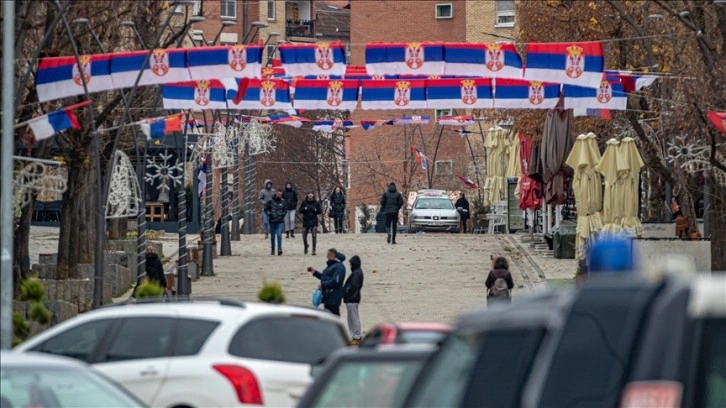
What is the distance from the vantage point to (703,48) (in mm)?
→ 23766

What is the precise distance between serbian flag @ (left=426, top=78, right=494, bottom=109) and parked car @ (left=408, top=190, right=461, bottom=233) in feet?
97.0

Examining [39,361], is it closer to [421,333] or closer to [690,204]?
[421,333]

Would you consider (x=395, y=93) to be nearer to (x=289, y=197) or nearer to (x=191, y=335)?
(x=191, y=335)

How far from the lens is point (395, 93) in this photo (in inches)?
1005

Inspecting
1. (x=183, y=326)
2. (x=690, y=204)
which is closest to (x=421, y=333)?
(x=183, y=326)

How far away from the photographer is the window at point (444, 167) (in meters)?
85.7

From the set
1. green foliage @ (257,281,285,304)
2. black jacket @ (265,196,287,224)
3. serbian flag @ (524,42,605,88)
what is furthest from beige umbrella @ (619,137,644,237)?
green foliage @ (257,281,285,304)

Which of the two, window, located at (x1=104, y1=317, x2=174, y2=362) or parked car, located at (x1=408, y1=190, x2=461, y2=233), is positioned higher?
parked car, located at (x1=408, y1=190, x2=461, y2=233)

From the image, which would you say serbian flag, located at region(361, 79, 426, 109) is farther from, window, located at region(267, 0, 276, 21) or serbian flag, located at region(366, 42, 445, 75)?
window, located at region(267, 0, 276, 21)

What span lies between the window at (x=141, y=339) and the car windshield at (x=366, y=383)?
14.0ft

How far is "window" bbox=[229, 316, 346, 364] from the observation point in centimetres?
1145

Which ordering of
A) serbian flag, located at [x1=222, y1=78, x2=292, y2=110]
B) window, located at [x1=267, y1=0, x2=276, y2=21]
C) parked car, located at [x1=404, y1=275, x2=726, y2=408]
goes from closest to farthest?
parked car, located at [x1=404, y1=275, x2=726, y2=408], serbian flag, located at [x1=222, y1=78, x2=292, y2=110], window, located at [x1=267, y1=0, x2=276, y2=21]

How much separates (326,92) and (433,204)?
1214 inches

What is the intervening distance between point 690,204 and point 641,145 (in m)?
2.34
